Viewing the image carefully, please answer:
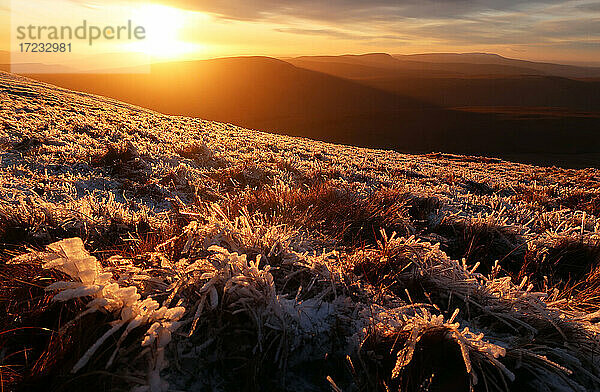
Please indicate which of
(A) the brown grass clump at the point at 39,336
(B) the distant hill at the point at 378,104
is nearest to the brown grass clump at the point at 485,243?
(A) the brown grass clump at the point at 39,336

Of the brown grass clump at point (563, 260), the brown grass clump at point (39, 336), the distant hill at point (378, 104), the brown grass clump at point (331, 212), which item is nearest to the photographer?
the brown grass clump at point (39, 336)

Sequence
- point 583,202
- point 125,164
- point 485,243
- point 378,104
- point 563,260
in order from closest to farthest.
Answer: point 563,260
point 485,243
point 125,164
point 583,202
point 378,104

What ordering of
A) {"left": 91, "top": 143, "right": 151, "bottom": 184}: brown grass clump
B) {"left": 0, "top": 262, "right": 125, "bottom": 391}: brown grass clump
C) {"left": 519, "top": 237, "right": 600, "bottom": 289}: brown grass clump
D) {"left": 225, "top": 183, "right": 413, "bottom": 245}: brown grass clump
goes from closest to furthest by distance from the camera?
{"left": 0, "top": 262, "right": 125, "bottom": 391}: brown grass clump → {"left": 519, "top": 237, "right": 600, "bottom": 289}: brown grass clump → {"left": 225, "top": 183, "right": 413, "bottom": 245}: brown grass clump → {"left": 91, "top": 143, "right": 151, "bottom": 184}: brown grass clump

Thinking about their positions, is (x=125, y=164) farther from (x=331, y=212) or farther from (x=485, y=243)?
(x=485, y=243)

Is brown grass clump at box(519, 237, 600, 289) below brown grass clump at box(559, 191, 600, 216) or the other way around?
the other way around

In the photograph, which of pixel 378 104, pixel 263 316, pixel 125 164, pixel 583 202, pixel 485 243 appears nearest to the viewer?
pixel 263 316

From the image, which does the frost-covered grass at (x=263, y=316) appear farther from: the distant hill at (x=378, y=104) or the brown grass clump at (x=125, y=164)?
the distant hill at (x=378, y=104)

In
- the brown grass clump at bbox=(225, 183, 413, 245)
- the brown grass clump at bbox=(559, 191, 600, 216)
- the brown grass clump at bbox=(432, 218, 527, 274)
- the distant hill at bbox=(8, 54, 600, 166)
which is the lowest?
the brown grass clump at bbox=(559, 191, 600, 216)

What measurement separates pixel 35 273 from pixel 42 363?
562mm

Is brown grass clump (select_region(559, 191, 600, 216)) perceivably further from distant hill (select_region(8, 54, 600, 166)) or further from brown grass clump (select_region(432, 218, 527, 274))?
distant hill (select_region(8, 54, 600, 166))

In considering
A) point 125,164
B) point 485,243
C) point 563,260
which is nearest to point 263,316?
point 485,243

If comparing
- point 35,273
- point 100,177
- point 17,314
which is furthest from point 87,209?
point 100,177

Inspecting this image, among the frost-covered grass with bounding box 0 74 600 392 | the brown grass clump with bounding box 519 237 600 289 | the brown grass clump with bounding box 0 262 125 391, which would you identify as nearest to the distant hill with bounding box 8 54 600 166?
the brown grass clump with bounding box 519 237 600 289

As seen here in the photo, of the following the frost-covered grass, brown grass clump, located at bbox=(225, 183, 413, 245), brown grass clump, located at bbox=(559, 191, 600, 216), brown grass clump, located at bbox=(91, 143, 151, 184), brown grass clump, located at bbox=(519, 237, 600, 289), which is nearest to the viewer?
the frost-covered grass
